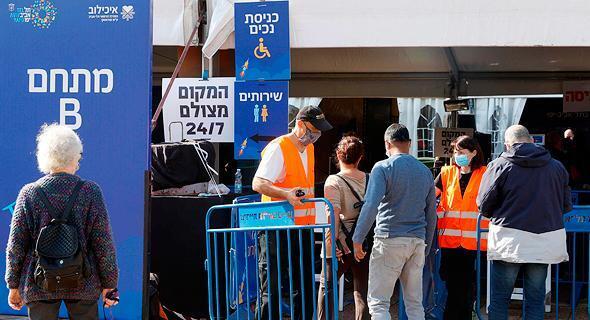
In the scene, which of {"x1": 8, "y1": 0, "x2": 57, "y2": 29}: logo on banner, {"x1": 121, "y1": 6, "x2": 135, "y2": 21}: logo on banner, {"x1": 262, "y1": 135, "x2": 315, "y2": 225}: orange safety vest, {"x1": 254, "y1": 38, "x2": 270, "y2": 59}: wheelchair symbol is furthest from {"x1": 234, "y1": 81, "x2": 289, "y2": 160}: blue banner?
{"x1": 8, "y1": 0, "x2": 57, "y2": 29}: logo on banner

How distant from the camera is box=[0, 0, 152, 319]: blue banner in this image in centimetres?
576

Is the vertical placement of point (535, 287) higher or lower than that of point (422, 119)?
lower

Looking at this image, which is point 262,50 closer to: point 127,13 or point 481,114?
point 127,13

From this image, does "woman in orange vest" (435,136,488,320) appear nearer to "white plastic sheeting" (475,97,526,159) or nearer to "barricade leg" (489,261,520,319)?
"barricade leg" (489,261,520,319)

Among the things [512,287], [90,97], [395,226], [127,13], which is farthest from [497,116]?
[90,97]

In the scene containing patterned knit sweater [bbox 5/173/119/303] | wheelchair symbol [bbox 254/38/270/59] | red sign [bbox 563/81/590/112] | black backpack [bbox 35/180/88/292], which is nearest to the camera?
black backpack [bbox 35/180/88/292]

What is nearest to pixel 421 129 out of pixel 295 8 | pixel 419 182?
pixel 295 8

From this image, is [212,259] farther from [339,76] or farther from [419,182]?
[339,76]

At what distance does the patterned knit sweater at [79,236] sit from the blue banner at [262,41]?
2.56 meters

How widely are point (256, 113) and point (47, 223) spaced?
2798 millimetres

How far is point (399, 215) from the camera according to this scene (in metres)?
5.14

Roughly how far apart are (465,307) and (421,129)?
6.47 meters

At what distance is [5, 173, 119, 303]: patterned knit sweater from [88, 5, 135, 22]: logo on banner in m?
1.95

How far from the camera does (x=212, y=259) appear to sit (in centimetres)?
618
